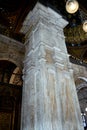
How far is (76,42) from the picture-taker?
1677 centimetres

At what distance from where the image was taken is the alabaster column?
320 centimetres

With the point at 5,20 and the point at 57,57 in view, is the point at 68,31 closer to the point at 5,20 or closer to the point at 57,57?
the point at 5,20

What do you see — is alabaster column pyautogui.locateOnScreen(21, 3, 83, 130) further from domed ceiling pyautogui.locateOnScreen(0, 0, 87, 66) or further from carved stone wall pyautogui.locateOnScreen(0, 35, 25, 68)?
carved stone wall pyautogui.locateOnScreen(0, 35, 25, 68)

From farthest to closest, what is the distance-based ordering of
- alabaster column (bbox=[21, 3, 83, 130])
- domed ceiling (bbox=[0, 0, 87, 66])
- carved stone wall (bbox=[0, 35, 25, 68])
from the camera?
1. carved stone wall (bbox=[0, 35, 25, 68])
2. domed ceiling (bbox=[0, 0, 87, 66])
3. alabaster column (bbox=[21, 3, 83, 130])

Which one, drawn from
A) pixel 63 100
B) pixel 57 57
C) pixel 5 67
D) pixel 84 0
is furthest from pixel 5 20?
pixel 63 100

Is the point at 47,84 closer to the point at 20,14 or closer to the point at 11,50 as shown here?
the point at 11,50

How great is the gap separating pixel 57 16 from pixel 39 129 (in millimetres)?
4114

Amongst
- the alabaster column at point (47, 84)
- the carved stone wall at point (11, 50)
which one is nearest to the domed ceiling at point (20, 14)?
the carved stone wall at point (11, 50)

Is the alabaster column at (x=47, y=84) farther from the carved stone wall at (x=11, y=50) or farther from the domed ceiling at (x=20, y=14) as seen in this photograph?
the carved stone wall at (x=11, y=50)

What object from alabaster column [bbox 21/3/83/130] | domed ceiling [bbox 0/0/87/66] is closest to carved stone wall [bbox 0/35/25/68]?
domed ceiling [bbox 0/0/87/66]

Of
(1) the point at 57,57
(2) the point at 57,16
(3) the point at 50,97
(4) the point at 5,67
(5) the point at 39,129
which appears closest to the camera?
(5) the point at 39,129

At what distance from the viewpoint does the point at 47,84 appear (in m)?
3.51

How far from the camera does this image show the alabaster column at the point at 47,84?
3199 mm

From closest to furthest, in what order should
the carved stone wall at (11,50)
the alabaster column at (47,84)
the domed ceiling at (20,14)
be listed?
the alabaster column at (47,84), the domed ceiling at (20,14), the carved stone wall at (11,50)
